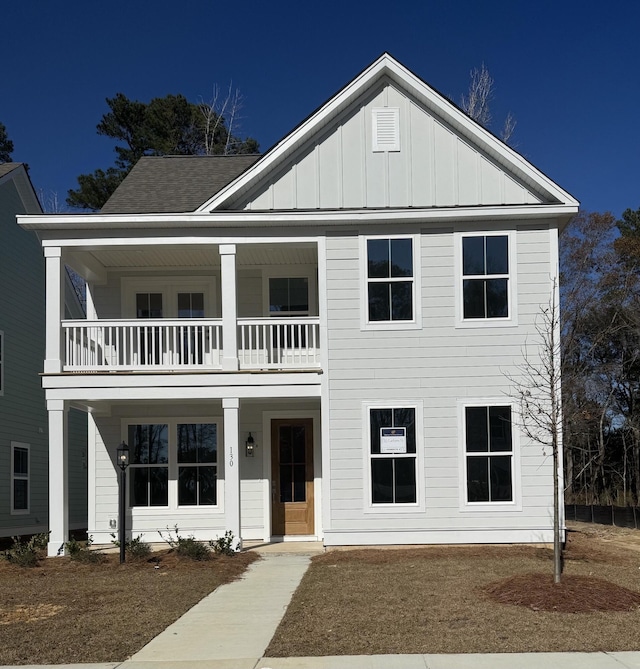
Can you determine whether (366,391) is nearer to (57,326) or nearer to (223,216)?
(223,216)

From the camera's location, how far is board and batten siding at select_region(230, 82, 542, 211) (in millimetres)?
15070

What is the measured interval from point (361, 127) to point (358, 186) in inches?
42.6

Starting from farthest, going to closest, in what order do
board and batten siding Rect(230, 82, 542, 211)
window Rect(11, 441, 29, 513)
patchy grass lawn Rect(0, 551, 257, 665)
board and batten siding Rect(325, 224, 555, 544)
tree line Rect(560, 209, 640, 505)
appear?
tree line Rect(560, 209, 640, 505), window Rect(11, 441, 29, 513), board and batten siding Rect(230, 82, 542, 211), board and batten siding Rect(325, 224, 555, 544), patchy grass lawn Rect(0, 551, 257, 665)

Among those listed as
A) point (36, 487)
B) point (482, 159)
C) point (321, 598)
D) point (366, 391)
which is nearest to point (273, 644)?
point (321, 598)

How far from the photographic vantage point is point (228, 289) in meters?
14.9

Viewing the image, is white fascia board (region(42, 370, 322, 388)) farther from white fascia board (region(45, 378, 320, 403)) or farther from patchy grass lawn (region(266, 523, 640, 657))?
patchy grass lawn (region(266, 523, 640, 657))

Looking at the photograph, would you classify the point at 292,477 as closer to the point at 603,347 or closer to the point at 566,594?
the point at 566,594

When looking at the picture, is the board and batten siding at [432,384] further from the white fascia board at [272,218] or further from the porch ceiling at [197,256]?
the porch ceiling at [197,256]

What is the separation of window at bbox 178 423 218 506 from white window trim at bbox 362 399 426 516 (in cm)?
350

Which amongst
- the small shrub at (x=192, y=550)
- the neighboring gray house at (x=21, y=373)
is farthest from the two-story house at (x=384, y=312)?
the neighboring gray house at (x=21, y=373)

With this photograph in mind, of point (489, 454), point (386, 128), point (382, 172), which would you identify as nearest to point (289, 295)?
point (382, 172)

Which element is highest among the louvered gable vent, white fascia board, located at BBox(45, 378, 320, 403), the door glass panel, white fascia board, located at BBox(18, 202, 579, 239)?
the louvered gable vent

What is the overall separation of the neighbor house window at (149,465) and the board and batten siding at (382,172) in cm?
501

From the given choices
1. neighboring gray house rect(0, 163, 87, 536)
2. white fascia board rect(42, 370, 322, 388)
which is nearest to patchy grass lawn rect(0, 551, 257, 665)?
white fascia board rect(42, 370, 322, 388)
